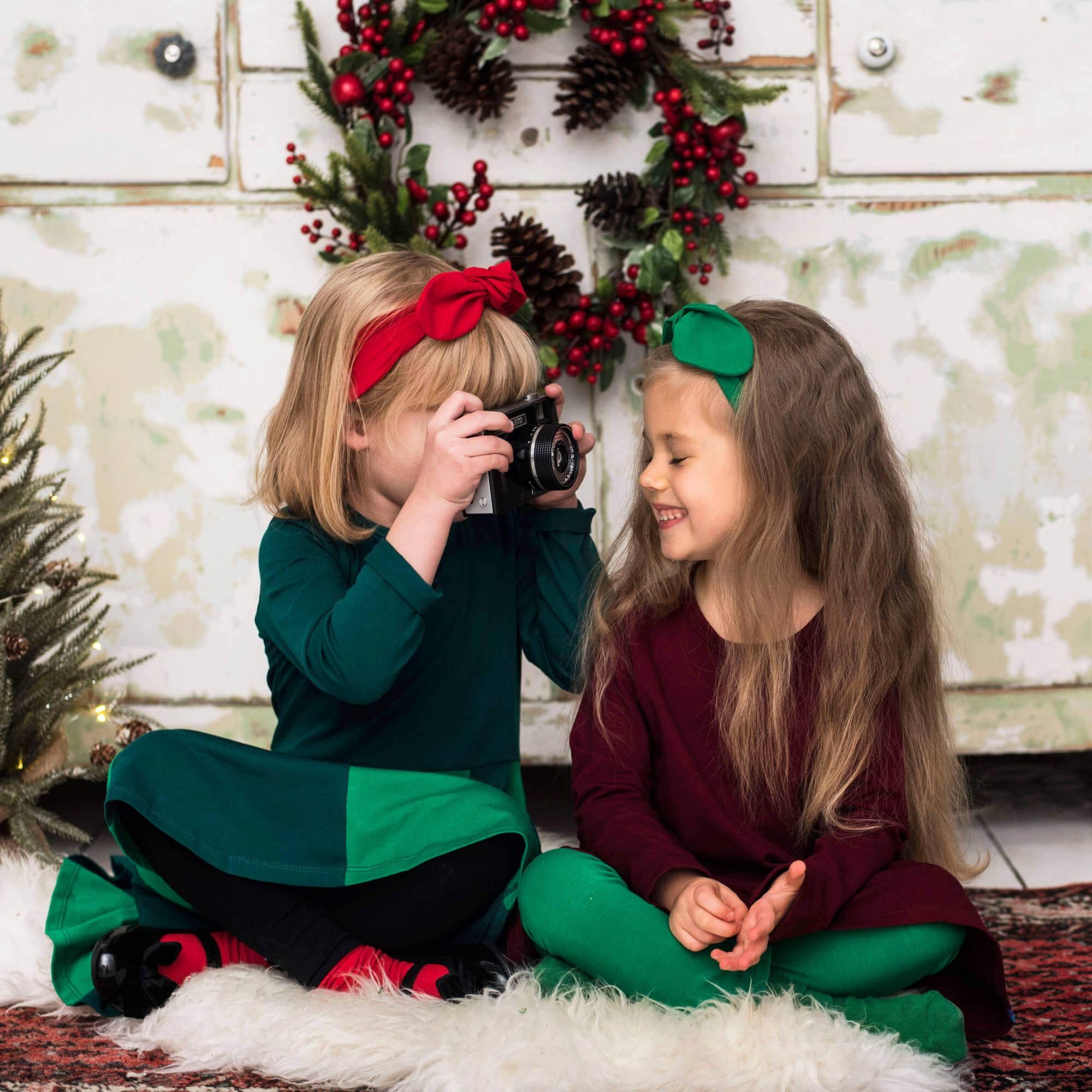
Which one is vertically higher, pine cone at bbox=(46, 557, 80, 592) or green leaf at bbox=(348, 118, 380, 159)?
green leaf at bbox=(348, 118, 380, 159)

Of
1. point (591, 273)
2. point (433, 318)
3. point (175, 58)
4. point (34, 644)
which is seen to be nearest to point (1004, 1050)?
point (433, 318)

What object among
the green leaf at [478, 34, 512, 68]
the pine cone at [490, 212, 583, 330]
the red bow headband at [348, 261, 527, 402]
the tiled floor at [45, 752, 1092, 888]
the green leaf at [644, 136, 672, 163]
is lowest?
the tiled floor at [45, 752, 1092, 888]

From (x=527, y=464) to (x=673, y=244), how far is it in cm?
50

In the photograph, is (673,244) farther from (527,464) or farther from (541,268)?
(527,464)

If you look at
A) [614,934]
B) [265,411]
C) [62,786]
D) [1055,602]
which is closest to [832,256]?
[1055,602]

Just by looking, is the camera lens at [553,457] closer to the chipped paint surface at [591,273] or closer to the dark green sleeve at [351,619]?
the dark green sleeve at [351,619]

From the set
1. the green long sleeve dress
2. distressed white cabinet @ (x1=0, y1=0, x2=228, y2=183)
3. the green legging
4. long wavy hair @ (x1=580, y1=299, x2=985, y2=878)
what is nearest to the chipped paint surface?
distressed white cabinet @ (x1=0, y1=0, x2=228, y2=183)

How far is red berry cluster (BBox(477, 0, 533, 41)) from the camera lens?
144 centimetres

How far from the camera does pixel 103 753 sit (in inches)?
58.7

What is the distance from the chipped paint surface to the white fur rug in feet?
2.27

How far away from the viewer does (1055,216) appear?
1595mm

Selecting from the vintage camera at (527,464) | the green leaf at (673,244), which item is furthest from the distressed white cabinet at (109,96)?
the vintage camera at (527,464)

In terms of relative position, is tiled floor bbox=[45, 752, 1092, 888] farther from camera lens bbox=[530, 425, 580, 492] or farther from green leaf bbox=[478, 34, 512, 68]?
green leaf bbox=[478, 34, 512, 68]

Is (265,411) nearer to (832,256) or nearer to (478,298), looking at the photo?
(478,298)
